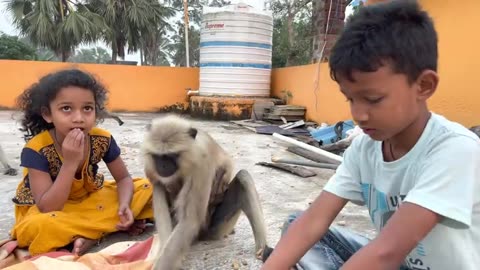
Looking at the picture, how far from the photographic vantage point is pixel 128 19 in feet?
62.3

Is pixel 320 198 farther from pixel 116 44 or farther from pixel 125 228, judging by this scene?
pixel 116 44

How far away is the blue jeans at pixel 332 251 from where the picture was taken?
1.84m

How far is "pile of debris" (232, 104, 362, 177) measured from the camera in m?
5.14

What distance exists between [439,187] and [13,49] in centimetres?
3001

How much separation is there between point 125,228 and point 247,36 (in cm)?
862

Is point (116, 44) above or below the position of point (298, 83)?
above

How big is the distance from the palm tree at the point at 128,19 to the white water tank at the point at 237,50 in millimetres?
8228

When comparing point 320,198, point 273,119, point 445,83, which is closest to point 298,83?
point 273,119

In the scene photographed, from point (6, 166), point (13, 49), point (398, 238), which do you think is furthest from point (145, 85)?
point (13, 49)

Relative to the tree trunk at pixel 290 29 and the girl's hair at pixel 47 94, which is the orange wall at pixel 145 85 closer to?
the tree trunk at pixel 290 29

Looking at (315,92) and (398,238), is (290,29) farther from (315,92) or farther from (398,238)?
(398,238)

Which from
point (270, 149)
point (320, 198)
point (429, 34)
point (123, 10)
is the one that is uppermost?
point (123, 10)

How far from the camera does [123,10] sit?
18.9 metres

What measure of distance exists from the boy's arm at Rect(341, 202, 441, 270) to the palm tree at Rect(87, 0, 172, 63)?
18212 mm
